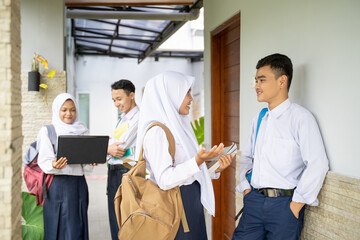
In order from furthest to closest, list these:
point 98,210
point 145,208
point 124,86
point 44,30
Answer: point 98,210 < point 44,30 < point 124,86 < point 145,208

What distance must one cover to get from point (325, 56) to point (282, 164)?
2.09 ft

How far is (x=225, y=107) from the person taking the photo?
385 cm

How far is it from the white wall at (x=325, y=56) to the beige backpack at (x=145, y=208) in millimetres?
861

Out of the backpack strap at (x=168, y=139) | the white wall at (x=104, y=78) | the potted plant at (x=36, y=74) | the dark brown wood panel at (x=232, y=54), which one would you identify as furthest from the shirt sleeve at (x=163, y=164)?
the white wall at (x=104, y=78)

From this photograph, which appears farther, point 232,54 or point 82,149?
point 232,54

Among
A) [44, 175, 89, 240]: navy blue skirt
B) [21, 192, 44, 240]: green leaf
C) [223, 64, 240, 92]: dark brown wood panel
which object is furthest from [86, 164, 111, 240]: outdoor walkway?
[223, 64, 240, 92]: dark brown wood panel

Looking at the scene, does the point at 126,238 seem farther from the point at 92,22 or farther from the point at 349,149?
the point at 92,22

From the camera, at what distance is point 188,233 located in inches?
80.0

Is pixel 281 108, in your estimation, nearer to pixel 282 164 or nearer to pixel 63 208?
pixel 282 164

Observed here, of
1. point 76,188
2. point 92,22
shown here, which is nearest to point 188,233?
point 76,188

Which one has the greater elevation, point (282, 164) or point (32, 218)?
point (282, 164)

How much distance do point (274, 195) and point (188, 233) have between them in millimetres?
538

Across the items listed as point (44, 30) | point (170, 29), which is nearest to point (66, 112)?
point (44, 30)

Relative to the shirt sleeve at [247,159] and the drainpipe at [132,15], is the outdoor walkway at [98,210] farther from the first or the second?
the drainpipe at [132,15]
